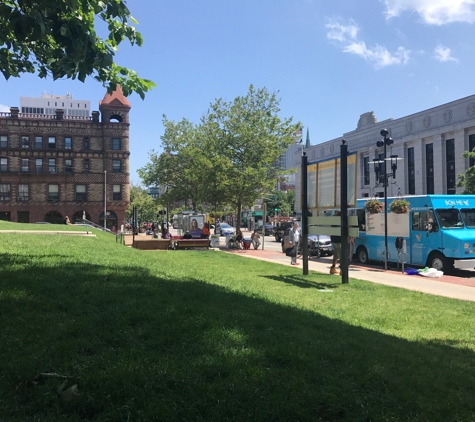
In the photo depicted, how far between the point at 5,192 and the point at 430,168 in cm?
5366

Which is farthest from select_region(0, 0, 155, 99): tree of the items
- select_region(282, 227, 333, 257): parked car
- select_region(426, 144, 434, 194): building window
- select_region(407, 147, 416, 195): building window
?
select_region(407, 147, 416, 195): building window

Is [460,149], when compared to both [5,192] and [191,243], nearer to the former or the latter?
[191,243]

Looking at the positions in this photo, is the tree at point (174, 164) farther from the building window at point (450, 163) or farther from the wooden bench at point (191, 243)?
the building window at point (450, 163)

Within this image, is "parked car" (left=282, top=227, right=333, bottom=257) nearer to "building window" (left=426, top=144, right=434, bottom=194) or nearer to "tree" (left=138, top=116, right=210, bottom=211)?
"tree" (left=138, top=116, right=210, bottom=211)

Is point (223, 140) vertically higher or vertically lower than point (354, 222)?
higher

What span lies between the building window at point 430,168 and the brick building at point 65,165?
127 ft

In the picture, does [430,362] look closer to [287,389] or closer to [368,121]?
[287,389]

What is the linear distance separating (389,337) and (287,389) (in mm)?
2830

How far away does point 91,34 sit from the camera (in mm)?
5363

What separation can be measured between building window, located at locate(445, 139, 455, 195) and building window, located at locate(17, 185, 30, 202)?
169 ft

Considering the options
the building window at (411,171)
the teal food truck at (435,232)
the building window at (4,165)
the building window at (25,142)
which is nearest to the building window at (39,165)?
the building window at (25,142)

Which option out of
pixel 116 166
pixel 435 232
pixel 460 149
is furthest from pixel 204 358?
pixel 460 149

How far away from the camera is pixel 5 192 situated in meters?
54.7

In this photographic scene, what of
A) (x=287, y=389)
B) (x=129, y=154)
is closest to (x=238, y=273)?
(x=287, y=389)
